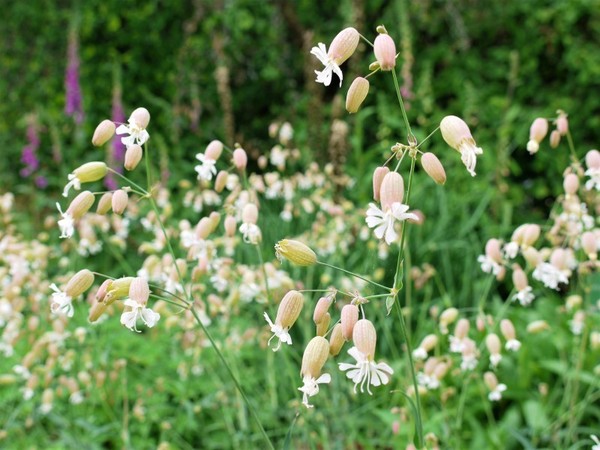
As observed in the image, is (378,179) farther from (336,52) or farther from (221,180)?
(221,180)

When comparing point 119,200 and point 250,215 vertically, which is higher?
point 119,200

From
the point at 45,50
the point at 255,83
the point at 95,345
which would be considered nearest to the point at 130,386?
the point at 95,345

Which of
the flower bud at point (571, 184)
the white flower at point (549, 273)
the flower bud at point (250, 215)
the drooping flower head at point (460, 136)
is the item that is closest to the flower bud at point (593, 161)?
the flower bud at point (571, 184)

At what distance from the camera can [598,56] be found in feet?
15.4

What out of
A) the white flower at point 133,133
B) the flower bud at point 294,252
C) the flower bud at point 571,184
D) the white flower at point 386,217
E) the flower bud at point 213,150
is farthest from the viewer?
the flower bud at point 571,184

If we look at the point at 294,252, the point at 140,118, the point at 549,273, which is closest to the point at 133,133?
the point at 140,118

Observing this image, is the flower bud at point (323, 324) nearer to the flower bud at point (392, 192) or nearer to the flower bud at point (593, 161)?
the flower bud at point (392, 192)

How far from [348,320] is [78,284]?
505 millimetres

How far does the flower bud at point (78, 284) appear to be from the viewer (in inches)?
54.3

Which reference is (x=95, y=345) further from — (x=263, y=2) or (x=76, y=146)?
(x=263, y=2)

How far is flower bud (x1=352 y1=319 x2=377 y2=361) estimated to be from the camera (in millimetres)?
1134

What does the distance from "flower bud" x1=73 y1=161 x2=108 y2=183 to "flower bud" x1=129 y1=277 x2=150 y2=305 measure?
27cm

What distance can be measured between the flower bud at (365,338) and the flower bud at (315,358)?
0.05 m

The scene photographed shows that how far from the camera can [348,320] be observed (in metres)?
1.16
